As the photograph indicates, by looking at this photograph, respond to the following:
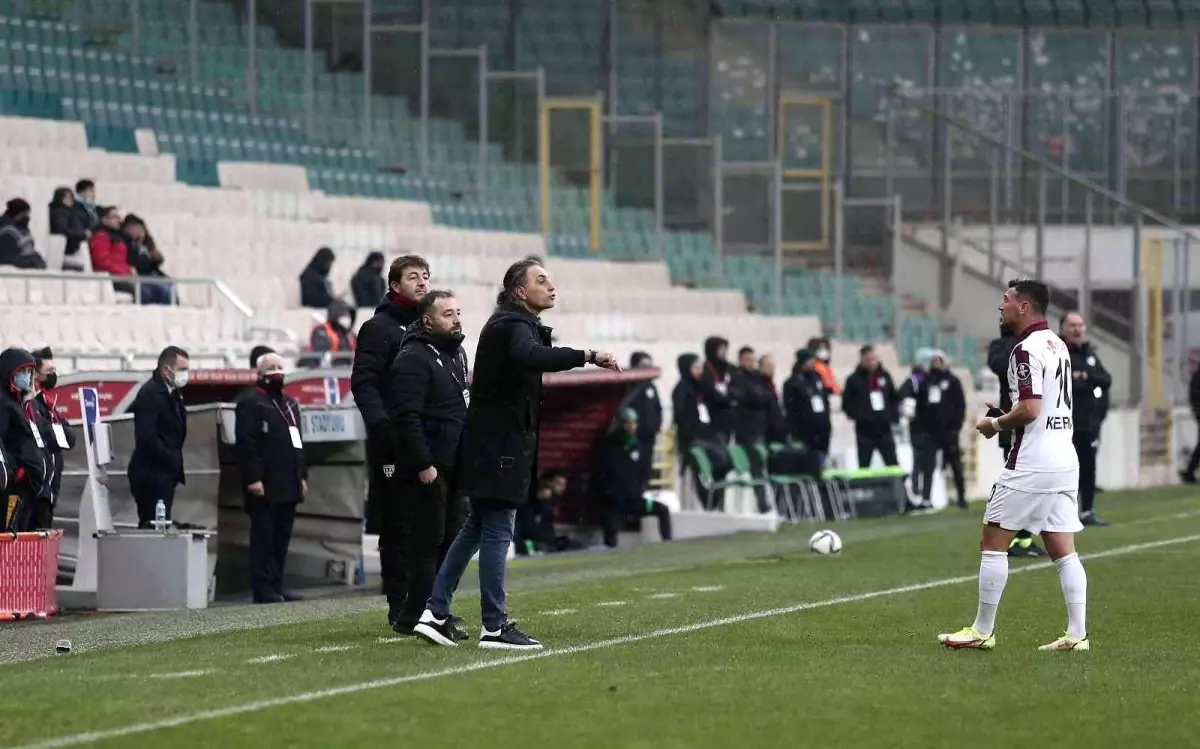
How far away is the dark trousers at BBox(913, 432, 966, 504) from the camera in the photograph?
2573 centimetres

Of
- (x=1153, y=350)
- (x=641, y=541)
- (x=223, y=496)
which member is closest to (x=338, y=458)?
(x=223, y=496)

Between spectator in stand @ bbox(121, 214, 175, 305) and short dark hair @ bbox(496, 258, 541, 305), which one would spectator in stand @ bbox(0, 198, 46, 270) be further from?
short dark hair @ bbox(496, 258, 541, 305)

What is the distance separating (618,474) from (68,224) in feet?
19.3

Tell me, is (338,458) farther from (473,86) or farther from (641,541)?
(473,86)

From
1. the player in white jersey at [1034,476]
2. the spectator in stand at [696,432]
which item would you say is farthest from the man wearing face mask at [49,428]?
the spectator in stand at [696,432]

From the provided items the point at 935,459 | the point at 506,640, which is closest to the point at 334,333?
the point at 935,459

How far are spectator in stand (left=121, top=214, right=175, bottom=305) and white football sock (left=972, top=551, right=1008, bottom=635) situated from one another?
12.7m

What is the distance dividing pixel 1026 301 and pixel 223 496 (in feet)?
25.8

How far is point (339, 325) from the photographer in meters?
21.4

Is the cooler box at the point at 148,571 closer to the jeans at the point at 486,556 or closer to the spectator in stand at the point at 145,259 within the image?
the jeans at the point at 486,556

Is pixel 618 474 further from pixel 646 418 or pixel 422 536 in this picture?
pixel 422 536

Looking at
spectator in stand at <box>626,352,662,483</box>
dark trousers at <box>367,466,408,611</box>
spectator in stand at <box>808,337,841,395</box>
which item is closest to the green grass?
dark trousers at <box>367,466,408,611</box>

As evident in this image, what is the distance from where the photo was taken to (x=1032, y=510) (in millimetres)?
10633

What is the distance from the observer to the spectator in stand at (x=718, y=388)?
77.2 feet
